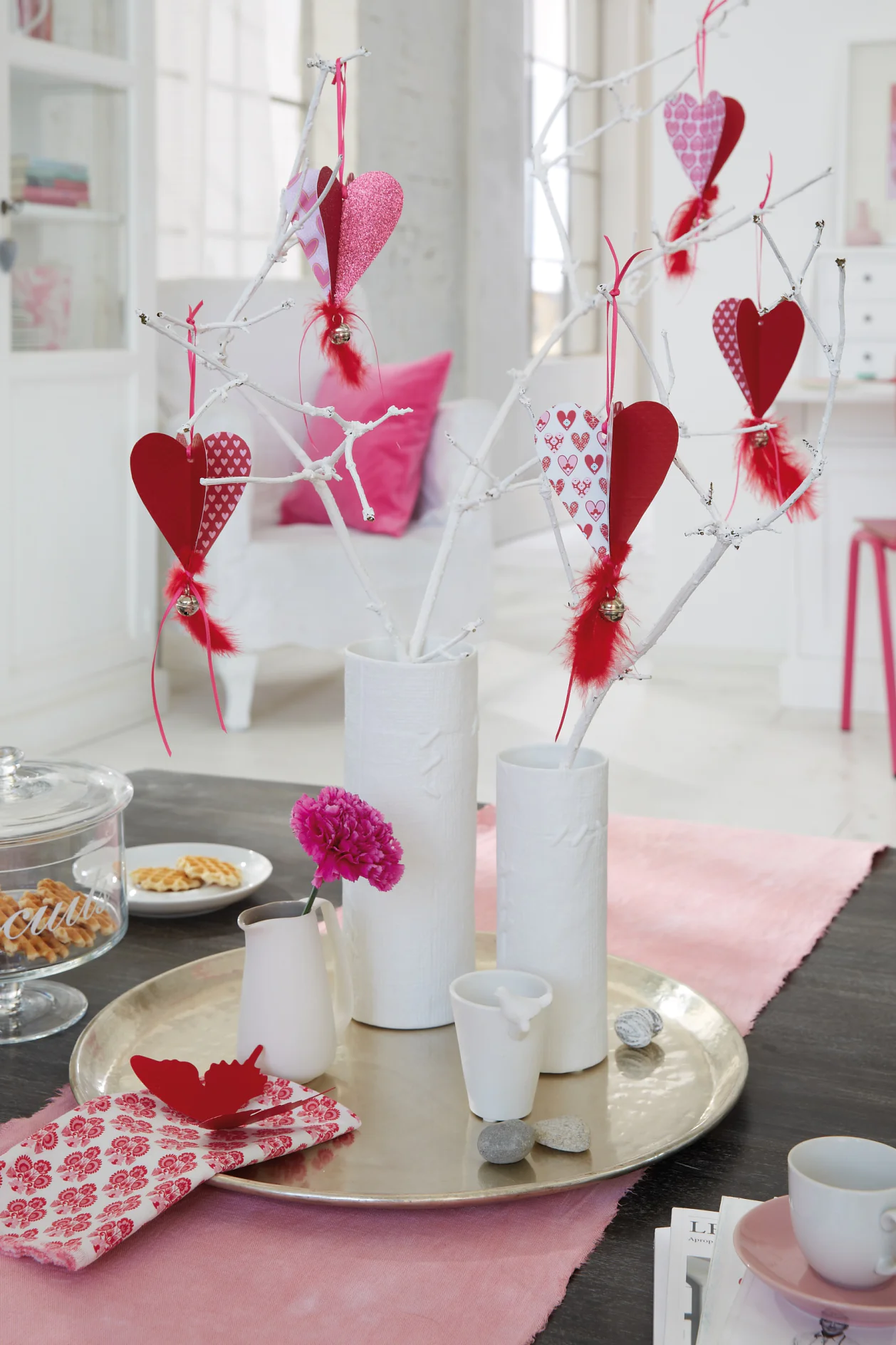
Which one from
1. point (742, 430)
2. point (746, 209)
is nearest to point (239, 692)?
point (746, 209)

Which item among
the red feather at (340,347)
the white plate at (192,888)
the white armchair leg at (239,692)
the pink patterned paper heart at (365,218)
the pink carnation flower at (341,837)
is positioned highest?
the pink patterned paper heart at (365,218)

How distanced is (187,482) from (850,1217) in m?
0.57

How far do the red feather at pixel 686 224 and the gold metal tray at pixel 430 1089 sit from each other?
539 millimetres

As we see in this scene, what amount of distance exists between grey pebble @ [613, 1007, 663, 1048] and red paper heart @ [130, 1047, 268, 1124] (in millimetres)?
263

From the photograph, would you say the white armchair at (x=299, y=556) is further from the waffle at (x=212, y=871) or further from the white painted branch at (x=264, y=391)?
the white painted branch at (x=264, y=391)

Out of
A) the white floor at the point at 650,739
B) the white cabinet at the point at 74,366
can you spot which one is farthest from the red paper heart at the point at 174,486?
the white cabinet at the point at 74,366

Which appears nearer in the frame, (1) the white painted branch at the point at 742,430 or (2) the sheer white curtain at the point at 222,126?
(1) the white painted branch at the point at 742,430

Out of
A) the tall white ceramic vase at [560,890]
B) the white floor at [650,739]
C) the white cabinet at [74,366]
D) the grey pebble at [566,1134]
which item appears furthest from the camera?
the white cabinet at [74,366]

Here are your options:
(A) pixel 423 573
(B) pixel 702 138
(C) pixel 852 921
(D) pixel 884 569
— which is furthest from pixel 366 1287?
(D) pixel 884 569

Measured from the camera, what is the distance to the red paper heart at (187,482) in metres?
0.92

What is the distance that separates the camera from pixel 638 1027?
1.03 meters

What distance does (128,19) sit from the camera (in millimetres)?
3359

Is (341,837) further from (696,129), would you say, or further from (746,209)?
(746,209)

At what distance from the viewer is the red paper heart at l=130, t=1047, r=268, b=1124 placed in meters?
0.88
